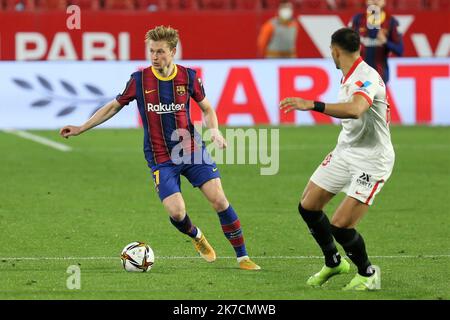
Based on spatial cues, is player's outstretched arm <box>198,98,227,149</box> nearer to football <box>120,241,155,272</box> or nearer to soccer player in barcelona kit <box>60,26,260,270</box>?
soccer player in barcelona kit <box>60,26,260,270</box>

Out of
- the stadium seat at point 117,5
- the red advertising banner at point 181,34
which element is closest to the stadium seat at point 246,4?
the red advertising banner at point 181,34

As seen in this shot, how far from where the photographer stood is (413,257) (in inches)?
387

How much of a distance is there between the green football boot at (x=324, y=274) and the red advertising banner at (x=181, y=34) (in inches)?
607

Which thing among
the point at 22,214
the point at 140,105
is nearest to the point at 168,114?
the point at 140,105

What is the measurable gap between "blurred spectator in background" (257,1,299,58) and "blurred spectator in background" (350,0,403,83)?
22.7 feet

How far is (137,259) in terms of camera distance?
29.5 ft

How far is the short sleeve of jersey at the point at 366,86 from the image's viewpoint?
8.02m

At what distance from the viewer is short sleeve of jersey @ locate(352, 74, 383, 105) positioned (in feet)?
26.3

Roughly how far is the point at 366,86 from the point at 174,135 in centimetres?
190

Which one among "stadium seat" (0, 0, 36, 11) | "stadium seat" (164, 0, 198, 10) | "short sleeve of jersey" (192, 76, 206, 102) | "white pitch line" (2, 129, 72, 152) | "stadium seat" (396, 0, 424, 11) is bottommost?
"white pitch line" (2, 129, 72, 152)

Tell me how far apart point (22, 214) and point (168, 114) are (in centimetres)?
343

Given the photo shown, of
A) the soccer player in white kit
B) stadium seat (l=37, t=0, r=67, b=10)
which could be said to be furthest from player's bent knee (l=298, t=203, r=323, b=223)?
stadium seat (l=37, t=0, r=67, b=10)

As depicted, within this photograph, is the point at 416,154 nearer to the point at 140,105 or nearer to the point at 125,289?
the point at 140,105

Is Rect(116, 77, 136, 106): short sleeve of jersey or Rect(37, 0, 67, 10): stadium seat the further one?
Rect(37, 0, 67, 10): stadium seat
